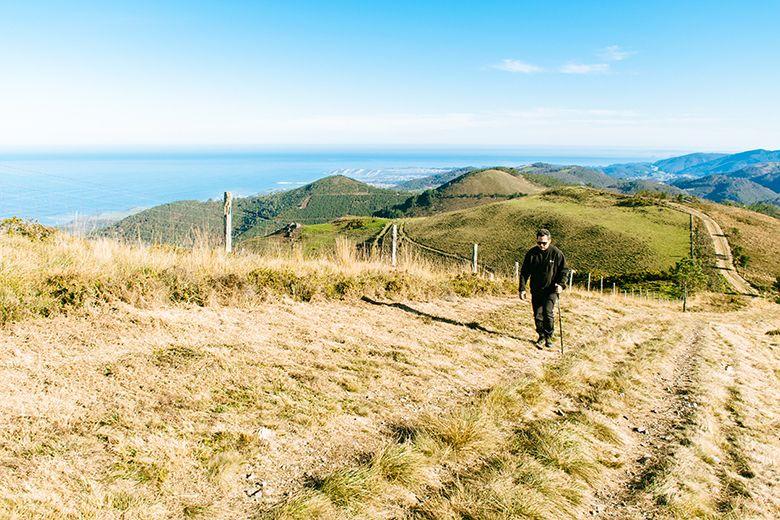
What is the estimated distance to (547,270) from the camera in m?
7.99

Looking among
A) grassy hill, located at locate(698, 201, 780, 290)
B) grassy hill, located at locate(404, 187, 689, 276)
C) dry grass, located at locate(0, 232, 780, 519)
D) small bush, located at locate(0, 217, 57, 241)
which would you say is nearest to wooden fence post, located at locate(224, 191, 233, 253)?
dry grass, located at locate(0, 232, 780, 519)

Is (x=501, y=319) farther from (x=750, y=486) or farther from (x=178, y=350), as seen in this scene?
(x=178, y=350)

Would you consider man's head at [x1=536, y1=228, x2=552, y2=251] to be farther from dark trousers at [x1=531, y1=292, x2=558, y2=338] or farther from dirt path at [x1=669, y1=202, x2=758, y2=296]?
dirt path at [x1=669, y1=202, x2=758, y2=296]

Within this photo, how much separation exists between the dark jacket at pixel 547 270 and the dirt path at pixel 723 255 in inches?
2659

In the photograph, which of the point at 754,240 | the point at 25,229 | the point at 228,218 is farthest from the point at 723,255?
the point at 25,229

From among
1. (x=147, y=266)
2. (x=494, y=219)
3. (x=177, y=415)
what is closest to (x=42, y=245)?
(x=147, y=266)

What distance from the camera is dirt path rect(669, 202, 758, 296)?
206ft

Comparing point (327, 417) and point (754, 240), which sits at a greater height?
point (327, 417)

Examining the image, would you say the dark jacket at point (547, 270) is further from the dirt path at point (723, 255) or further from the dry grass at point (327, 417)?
the dirt path at point (723, 255)

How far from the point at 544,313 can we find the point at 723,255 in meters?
86.7

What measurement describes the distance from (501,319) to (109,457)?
7725 mm

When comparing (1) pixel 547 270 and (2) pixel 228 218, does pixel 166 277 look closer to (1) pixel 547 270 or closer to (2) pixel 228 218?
(2) pixel 228 218

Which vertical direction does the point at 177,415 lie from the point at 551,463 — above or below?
above

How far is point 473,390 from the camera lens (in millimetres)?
5156
